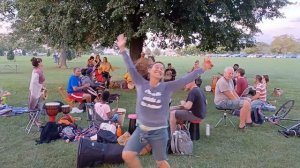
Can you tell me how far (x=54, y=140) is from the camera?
283 inches

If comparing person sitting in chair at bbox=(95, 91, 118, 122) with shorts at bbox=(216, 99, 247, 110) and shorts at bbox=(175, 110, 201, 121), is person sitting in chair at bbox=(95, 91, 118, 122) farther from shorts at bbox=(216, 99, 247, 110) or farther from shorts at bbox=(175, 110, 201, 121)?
shorts at bbox=(216, 99, 247, 110)

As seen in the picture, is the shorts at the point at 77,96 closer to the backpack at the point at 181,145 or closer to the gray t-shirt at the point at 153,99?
the backpack at the point at 181,145

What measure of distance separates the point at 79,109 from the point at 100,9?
632 centimetres

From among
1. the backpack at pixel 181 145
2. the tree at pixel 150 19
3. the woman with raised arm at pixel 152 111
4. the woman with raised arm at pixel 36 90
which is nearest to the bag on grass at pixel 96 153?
the backpack at pixel 181 145

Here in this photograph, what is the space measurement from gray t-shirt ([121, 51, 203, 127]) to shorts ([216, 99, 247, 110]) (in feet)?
14.3

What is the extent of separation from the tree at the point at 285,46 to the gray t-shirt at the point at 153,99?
173 m

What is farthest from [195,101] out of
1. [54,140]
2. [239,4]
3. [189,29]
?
[239,4]

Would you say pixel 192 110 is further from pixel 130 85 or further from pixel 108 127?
pixel 130 85

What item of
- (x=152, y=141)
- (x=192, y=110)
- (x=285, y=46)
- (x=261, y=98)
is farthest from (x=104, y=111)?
(x=285, y=46)

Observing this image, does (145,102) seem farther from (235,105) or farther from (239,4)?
(239,4)

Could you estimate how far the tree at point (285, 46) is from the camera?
16538 cm

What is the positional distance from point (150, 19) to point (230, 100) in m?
6.23

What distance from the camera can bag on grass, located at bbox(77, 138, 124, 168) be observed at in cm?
558

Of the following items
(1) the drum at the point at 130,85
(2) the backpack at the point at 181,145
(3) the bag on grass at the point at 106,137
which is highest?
(1) the drum at the point at 130,85
